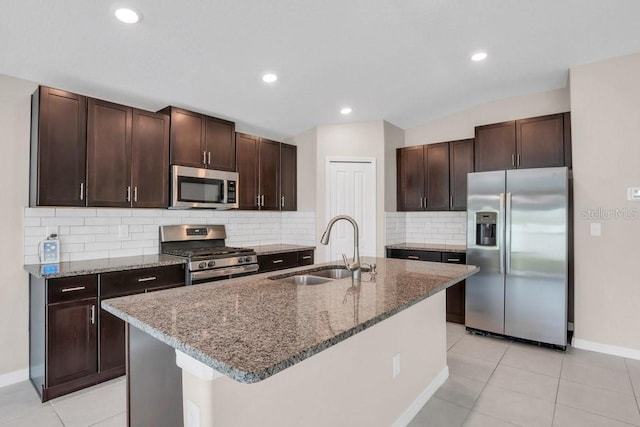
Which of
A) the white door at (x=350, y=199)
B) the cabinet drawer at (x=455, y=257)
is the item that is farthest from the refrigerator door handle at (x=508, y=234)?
the white door at (x=350, y=199)

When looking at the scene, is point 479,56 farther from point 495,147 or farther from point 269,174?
point 269,174

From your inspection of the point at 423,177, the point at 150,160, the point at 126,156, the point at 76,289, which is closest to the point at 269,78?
the point at 150,160

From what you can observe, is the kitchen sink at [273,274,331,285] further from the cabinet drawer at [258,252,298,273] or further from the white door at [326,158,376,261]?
the white door at [326,158,376,261]

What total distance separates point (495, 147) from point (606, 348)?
225cm

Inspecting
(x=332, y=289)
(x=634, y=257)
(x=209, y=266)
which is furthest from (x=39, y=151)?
(x=634, y=257)

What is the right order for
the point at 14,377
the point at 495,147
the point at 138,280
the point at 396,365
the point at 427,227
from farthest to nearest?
the point at 427,227, the point at 495,147, the point at 138,280, the point at 14,377, the point at 396,365

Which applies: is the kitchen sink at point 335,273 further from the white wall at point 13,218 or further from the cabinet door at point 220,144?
the white wall at point 13,218

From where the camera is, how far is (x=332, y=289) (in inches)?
69.5

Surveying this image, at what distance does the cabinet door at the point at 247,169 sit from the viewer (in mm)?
4074

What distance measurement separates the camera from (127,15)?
2.16 metres

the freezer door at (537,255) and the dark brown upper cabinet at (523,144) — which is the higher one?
the dark brown upper cabinet at (523,144)

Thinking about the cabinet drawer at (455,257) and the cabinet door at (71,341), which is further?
the cabinet drawer at (455,257)

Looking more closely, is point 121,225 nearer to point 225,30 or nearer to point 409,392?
point 225,30

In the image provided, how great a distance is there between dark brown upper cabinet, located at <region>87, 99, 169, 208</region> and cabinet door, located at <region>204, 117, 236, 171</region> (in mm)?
452
